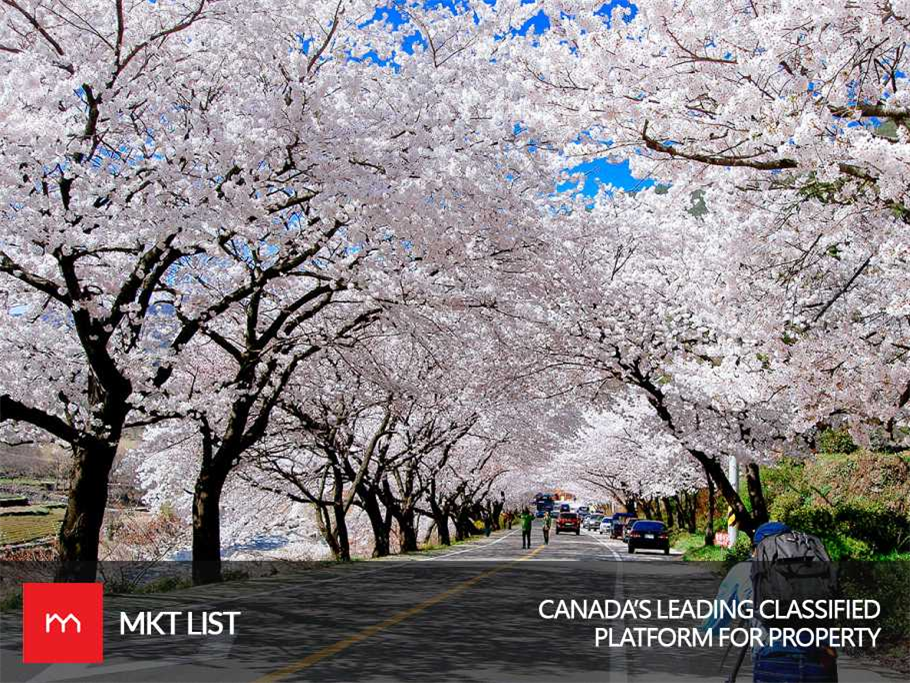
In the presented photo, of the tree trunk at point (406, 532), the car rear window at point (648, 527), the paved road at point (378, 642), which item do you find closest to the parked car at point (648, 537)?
the car rear window at point (648, 527)

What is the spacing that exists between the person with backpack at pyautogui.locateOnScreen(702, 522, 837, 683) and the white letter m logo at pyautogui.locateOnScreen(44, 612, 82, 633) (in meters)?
7.76

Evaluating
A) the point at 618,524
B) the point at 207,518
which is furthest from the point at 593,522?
the point at 207,518

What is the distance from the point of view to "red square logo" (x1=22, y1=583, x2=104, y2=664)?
8.65 meters

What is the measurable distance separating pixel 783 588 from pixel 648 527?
34974 millimetres

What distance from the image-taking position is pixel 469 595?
15.8 meters

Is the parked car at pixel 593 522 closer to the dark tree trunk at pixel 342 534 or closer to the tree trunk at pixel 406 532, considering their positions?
the tree trunk at pixel 406 532

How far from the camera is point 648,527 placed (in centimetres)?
3831

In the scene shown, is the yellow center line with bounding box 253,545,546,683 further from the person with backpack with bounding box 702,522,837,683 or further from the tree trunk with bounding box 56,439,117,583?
the tree trunk with bounding box 56,439,117,583

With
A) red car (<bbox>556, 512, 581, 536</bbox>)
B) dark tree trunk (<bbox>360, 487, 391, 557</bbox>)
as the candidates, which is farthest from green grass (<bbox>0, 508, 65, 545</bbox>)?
red car (<bbox>556, 512, 581, 536</bbox>)

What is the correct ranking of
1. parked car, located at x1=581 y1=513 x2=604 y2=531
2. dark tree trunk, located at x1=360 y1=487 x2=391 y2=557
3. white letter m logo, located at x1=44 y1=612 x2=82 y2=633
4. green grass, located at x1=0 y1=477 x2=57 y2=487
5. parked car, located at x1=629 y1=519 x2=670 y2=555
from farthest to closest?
parked car, located at x1=581 y1=513 x2=604 y2=531 < parked car, located at x1=629 y1=519 x2=670 y2=555 < green grass, located at x1=0 y1=477 x2=57 y2=487 < dark tree trunk, located at x1=360 y1=487 x2=391 y2=557 < white letter m logo, located at x1=44 y1=612 x2=82 y2=633

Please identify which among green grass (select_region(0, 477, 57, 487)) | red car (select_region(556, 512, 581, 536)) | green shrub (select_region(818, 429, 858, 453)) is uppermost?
green shrub (select_region(818, 429, 858, 453))

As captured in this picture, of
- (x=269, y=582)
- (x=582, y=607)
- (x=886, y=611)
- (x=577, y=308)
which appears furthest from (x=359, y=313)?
(x=886, y=611)

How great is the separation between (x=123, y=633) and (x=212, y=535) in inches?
356

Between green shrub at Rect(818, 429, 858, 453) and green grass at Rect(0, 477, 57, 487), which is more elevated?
green shrub at Rect(818, 429, 858, 453)
